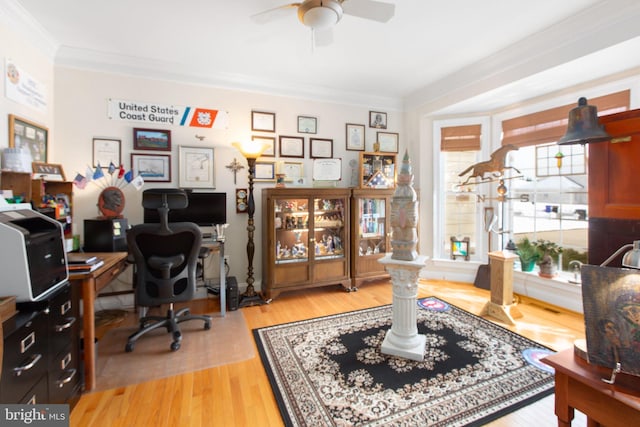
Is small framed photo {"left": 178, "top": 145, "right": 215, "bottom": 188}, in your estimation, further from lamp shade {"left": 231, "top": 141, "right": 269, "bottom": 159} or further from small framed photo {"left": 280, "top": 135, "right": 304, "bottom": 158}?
small framed photo {"left": 280, "top": 135, "right": 304, "bottom": 158}

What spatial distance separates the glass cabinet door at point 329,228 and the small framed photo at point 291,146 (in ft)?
2.35

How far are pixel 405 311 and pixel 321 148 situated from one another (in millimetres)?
2515

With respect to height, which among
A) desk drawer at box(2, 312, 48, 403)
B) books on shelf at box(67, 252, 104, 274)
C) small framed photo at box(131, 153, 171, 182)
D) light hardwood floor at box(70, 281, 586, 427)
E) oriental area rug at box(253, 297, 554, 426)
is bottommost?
light hardwood floor at box(70, 281, 586, 427)

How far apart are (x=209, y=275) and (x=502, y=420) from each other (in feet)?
10.1

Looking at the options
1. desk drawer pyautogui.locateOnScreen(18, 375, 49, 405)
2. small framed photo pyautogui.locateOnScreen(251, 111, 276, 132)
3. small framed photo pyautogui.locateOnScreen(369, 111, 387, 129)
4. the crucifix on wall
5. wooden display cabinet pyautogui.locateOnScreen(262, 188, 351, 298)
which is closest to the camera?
desk drawer pyautogui.locateOnScreen(18, 375, 49, 405)

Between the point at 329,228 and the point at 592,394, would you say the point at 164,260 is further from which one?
the point at 592,394

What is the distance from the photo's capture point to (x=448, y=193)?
4207 mm

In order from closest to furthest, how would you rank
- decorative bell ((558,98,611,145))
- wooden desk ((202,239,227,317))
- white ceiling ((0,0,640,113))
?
decorative bell ((558,98,611,145)) → white ceiling ((0,0,640,113)) → wooden desk ((202,239,227,317))

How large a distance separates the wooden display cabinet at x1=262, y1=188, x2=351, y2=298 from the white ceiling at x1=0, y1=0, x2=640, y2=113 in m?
1.43

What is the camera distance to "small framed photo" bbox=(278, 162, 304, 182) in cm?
380

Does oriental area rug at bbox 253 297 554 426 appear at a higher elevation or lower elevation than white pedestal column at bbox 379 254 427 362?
lower

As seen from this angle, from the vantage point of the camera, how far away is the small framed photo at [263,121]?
3.66 metres

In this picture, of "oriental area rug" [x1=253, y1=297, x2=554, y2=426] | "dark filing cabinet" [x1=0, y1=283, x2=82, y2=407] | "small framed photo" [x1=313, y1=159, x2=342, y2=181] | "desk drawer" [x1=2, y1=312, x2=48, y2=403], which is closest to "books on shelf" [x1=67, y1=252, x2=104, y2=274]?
"dark filing cabinet" [x1=0, y1=283, x2=82, y2=407]

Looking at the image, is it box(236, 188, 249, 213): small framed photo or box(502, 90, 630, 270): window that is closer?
box(502, 90, 630, 270): window
